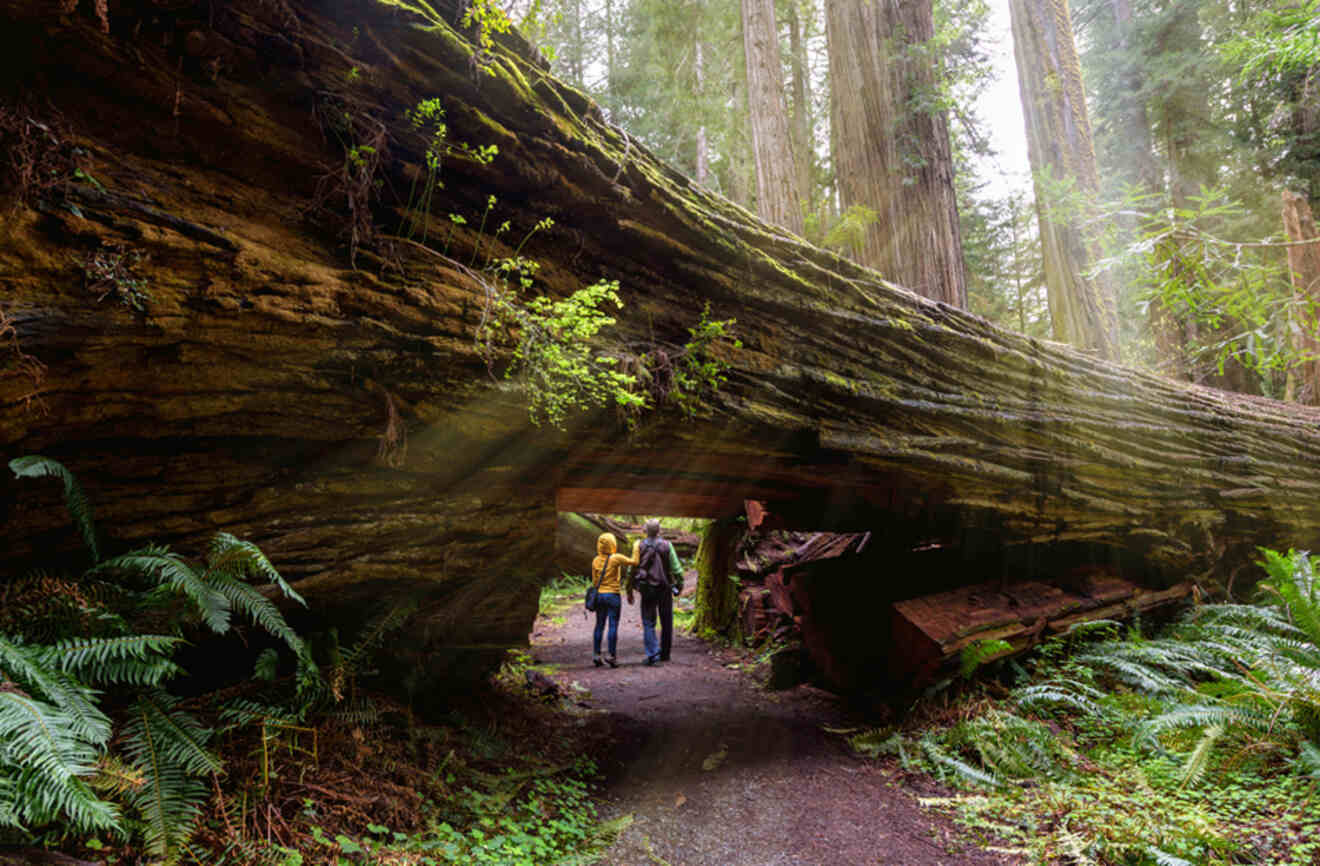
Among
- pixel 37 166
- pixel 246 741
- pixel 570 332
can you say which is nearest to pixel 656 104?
pixel 570 332

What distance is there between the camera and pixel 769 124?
31.7 ft

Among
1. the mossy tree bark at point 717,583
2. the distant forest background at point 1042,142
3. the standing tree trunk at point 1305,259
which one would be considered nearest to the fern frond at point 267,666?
the distant forest background at point 1042,142

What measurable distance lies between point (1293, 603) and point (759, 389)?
451 cm

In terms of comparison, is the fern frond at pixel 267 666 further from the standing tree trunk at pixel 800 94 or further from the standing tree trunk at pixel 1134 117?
the standing tree trunk at pixel 1134 117

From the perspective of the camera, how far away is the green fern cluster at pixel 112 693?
181 cm

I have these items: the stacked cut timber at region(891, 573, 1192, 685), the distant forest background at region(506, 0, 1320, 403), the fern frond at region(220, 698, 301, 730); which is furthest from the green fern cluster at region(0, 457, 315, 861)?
the stacked cut timber at region(891, 573, 1192, 685)

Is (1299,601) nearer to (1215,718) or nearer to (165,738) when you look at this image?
(1215,718)

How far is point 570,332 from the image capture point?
3.26 m

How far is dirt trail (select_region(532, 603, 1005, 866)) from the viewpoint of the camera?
3.54 m

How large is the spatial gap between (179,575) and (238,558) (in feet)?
0.75

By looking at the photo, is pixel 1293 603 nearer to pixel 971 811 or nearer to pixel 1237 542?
pixel 971 811

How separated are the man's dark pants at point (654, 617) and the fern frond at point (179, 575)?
661 centimetres

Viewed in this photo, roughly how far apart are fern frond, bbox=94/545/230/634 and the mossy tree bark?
→ 868 centimetres

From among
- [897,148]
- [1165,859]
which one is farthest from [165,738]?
[897,148]
